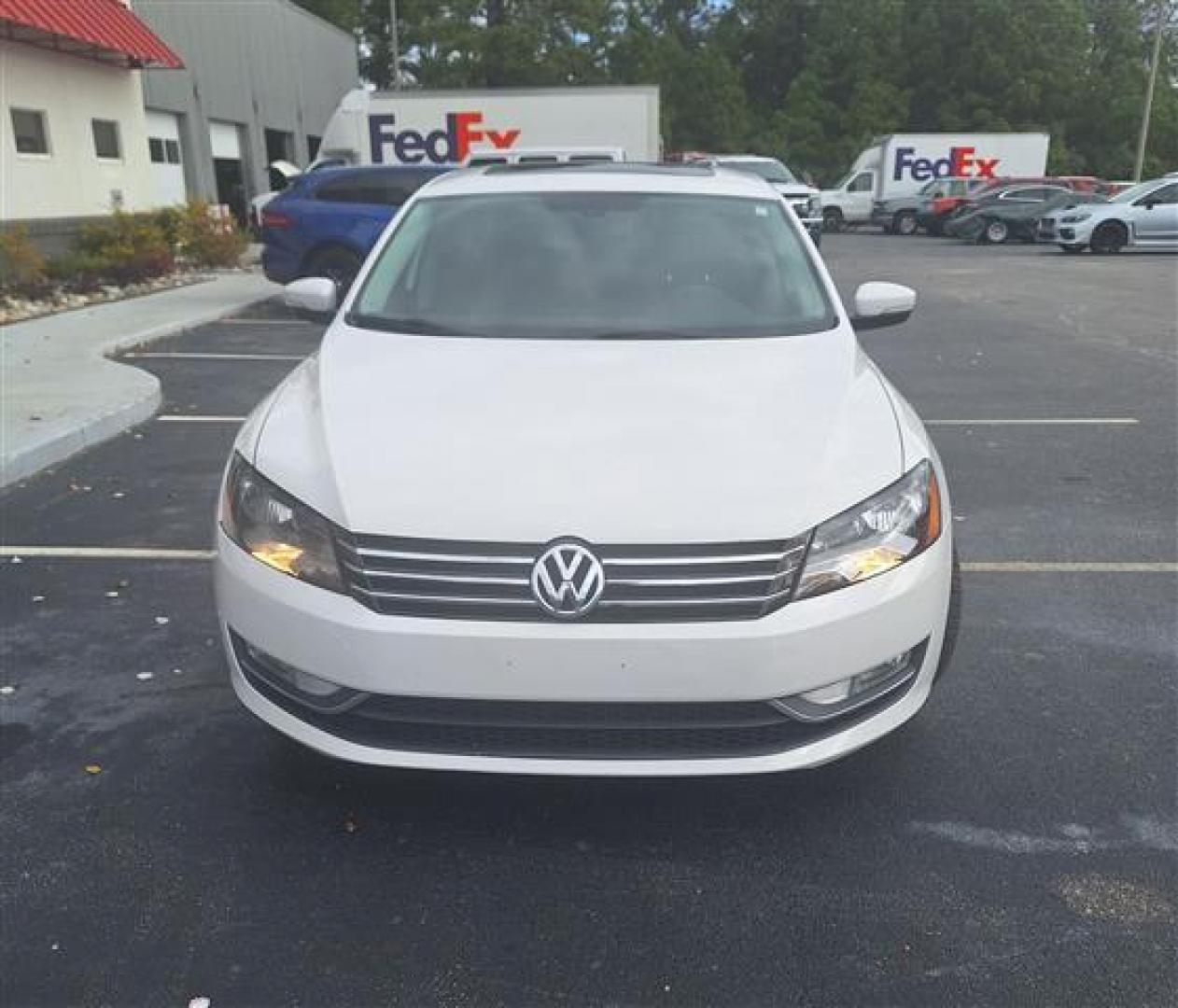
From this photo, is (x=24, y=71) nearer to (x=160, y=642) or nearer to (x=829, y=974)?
(x=160, y=642)

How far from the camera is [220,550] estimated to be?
9.33 ft

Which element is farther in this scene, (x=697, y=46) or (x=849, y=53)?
(x=697, y=46)

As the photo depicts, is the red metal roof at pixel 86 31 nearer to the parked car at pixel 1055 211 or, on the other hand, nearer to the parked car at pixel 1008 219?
the parked car at pixel 1055 211

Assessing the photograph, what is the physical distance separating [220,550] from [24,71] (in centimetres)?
1513

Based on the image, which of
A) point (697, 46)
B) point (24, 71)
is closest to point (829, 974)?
point (24, 71)

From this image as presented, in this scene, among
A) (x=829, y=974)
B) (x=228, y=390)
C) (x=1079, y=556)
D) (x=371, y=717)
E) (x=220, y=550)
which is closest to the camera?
(x=829, y=974)

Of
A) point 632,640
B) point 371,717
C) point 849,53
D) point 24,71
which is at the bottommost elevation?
point 371,717

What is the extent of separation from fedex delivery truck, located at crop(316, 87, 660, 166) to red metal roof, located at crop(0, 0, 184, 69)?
3.57 meters

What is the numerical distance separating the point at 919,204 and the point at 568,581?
35508 millimetres

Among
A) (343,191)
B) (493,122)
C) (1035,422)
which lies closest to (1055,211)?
(493,122)

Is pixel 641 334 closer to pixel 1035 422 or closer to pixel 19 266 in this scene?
pixel 1035 422

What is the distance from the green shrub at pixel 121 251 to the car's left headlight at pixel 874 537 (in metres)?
14.9

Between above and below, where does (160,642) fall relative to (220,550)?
below

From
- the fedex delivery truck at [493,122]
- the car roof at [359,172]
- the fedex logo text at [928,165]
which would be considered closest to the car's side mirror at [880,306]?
the car roof at [359,172]
